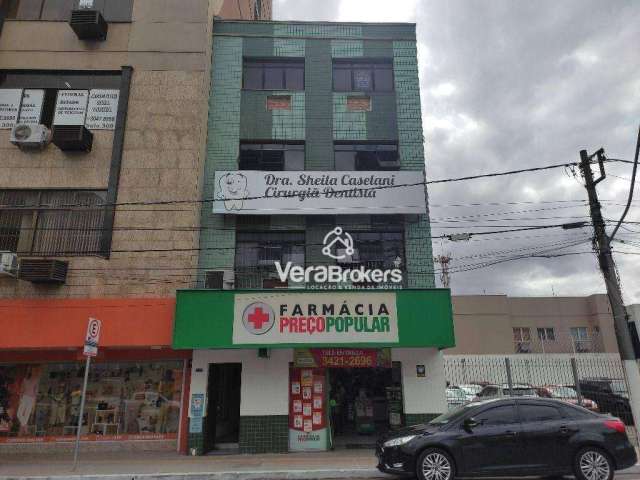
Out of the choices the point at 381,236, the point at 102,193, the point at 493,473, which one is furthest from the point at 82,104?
the point at 493,473

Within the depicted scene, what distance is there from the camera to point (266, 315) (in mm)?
13523

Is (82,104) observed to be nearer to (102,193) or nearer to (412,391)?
(102,193)

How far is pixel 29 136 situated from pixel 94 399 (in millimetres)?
8883

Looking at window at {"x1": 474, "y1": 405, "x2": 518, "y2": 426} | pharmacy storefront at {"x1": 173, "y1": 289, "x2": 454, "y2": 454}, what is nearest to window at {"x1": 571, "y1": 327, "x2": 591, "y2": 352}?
pharmacy storefront at {"x1": 173, "y1": 289, "x2": 454, "y2": 454}

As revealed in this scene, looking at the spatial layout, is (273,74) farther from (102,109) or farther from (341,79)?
(102,109)

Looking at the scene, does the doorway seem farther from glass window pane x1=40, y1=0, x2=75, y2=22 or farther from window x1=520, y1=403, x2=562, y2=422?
glass window pane x1=40, y1=0, x2=75, y2=22

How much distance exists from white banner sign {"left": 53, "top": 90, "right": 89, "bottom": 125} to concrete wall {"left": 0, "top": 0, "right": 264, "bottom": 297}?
970 mm

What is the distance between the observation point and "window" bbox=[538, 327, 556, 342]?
4484 cm

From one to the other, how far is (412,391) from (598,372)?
10.1 meters

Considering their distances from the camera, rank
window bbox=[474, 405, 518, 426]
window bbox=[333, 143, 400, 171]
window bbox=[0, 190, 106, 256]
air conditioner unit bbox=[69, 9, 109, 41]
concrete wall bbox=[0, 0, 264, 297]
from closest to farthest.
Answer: window bbox=[474, 405, 518, 426]
concrete wall bbox=[0, 0, 264, 297]
window bbox=[0, 190, 106, 256]
air conditioner unit bbox=[69, 9, 109, 41]
window bbox=[333, 143, 400, 171]

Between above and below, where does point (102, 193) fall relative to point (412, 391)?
above

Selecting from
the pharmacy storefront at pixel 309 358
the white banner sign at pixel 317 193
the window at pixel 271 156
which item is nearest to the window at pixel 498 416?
the pharmacy storefront at pixel 309 358

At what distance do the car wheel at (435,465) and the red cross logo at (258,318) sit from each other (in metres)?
6.09

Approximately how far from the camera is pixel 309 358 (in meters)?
14.2
